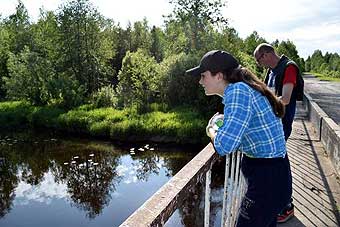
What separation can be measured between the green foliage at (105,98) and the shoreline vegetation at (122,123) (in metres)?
0.64

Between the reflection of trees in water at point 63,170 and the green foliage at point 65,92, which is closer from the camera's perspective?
the reflection of trees in water at point 63,170

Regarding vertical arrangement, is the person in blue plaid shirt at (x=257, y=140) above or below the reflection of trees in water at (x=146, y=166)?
above

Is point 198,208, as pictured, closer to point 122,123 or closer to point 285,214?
point 285,214

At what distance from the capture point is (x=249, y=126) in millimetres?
1956

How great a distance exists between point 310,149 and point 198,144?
1066cm

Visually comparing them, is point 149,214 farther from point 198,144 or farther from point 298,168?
point 198,144

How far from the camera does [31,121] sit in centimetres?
2442

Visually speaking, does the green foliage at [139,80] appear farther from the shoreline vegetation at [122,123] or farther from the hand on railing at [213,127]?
the hand on railing at [213,127]

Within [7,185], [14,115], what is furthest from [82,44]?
[7,185]

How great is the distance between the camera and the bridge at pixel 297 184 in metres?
1.45

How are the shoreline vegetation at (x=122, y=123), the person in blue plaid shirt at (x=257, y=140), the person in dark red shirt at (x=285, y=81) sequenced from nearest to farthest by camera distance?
1. the person in blue plaid shirt at (x=257, y=140)
2. the person in dark red shirt at (x=285, y=81)
3. the shoreline vegetation at (x=122, y=123)

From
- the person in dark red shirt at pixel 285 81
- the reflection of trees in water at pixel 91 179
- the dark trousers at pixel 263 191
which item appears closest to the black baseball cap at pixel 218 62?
the dark trousers at pixel 263 191

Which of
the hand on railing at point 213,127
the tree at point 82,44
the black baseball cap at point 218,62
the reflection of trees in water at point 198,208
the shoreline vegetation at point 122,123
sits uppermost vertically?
the tree at point 82,44

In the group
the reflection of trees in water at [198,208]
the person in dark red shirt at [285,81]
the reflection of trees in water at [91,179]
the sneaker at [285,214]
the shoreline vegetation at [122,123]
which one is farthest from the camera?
the shoreline vegetation at [122,123]
